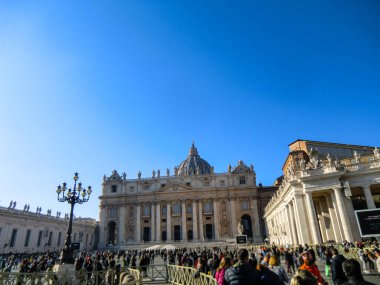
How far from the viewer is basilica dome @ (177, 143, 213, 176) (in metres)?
78.8

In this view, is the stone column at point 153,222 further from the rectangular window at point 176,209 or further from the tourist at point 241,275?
the tourist at point 241,275

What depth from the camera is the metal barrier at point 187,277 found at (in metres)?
7.90

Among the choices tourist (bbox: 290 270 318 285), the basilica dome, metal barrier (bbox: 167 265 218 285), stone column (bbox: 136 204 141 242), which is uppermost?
the basilica dome

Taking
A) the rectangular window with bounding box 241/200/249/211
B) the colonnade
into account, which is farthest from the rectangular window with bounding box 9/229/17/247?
the rectangular window with bounding box 241/200/249/211

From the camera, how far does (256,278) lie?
4.04 metres

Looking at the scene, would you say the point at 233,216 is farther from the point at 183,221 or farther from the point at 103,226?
the point at 103,226

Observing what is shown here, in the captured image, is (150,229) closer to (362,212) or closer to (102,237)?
(102,237)

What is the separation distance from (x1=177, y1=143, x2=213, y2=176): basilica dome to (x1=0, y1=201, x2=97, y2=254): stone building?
34701 millimetres

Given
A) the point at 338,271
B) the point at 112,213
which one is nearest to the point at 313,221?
the point at 338,271

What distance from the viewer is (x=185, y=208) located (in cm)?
5697

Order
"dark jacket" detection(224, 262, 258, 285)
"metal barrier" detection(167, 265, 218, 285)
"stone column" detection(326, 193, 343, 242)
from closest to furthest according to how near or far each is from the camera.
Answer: "dark jacket" detection(224, 262, 258, 285) → "metal barrier" detection(167, 265, 218, 285) → "stone column" detection(326, 193, 343, 242)

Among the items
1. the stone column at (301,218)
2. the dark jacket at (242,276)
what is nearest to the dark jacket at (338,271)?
the dark jacket at (242,276)

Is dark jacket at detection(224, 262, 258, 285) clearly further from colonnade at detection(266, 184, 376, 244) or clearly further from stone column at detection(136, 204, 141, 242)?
stone column at detection(136, 204, 141, 242)

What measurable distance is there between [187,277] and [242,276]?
24.1ft
